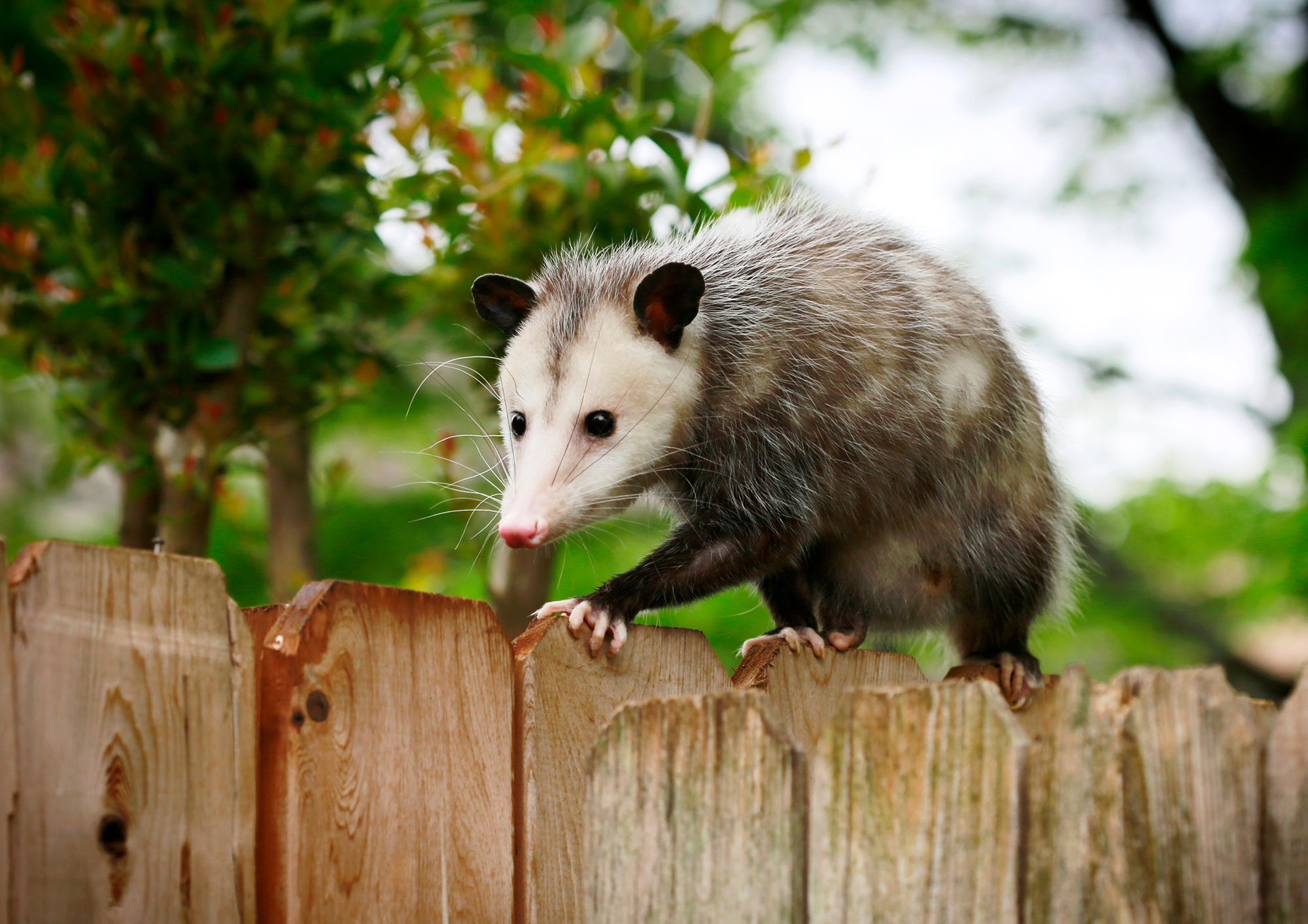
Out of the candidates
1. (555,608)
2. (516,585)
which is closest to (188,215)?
(516,585)

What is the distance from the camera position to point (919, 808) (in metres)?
1.07

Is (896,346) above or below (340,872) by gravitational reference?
above

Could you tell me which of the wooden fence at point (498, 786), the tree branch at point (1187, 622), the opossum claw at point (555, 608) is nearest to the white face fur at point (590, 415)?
the opossum claw at point (555, 608)

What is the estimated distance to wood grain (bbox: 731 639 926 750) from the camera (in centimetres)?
158

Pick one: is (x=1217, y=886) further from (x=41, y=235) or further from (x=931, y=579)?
(x=41, y=235)

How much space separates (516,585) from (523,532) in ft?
2.50

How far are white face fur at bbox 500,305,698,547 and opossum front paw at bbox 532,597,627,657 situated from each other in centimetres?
15

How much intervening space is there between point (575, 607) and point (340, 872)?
43 centimetres

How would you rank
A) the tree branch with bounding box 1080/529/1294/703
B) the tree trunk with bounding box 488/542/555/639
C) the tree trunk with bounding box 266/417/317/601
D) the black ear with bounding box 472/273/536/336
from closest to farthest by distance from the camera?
the black ear with bounding box 472/273/536/336 < the tree trunk with bounding box 488/542/555/639 < the tree trunk with bounding box 266/417/317/601 < the tree branch with bounding box 1080/529/1294/703

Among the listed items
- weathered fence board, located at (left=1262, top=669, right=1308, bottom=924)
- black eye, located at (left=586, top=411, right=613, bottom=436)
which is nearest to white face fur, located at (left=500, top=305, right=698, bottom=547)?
black eye, located at (left=586, top=411, right=613, bottom=436)

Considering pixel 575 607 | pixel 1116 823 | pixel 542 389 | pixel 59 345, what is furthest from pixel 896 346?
pixel 59 345

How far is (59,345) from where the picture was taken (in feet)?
6.98

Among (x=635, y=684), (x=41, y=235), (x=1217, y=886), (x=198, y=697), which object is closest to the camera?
(x=1217, y=886)

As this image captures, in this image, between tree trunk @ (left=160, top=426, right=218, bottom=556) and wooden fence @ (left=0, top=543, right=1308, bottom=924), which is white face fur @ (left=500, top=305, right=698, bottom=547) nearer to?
wooden fence @ (left=0, top=543, right=1308, bottom=924)
